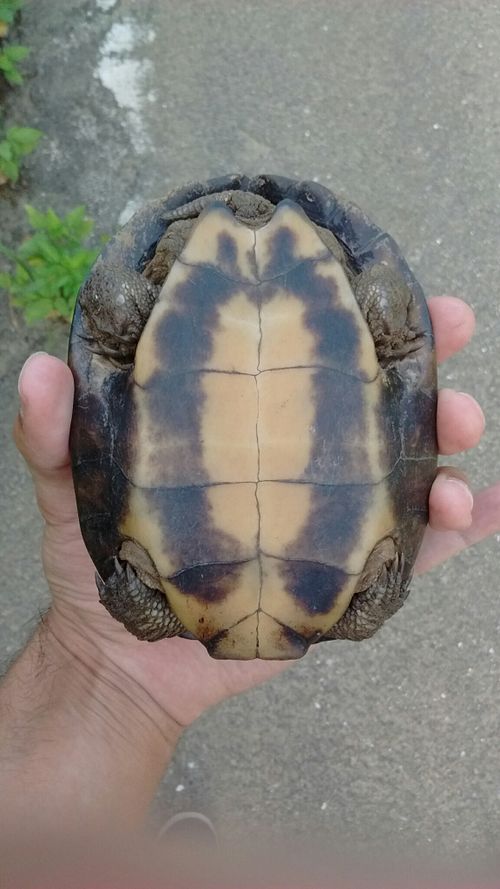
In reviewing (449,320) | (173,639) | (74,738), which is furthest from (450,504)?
(74,738)

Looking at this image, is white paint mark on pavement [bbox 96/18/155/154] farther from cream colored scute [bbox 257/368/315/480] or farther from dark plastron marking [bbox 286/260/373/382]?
cream colored scute [bbox 257/368/315/480]

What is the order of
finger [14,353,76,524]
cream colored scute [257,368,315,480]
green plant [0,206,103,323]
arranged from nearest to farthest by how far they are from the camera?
cream colored scute [257,368,315,480] < finger [14,353,76,524] < green plant [0,206,103,323]

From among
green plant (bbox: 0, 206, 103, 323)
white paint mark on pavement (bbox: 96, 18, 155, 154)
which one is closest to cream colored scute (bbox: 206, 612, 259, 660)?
green plant (bbox: 0, 206, 103, 323)

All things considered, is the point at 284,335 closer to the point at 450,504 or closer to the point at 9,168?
Result: the point at 450,504

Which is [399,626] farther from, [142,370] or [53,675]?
[142,370]

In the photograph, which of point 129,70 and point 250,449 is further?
point 129,70

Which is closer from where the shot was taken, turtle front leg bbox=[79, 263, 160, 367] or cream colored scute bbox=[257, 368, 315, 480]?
cream colored scute bbox=[257, 368, 315, 480]

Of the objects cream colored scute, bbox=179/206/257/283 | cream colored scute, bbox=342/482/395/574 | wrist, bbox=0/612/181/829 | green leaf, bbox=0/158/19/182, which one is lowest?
wrist, bbox=0/612/181/829
